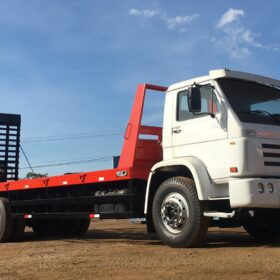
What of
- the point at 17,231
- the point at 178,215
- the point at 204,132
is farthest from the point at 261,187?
the point at 17,231

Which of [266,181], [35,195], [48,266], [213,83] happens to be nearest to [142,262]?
[48,266]

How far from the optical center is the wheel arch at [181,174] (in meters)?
7.05

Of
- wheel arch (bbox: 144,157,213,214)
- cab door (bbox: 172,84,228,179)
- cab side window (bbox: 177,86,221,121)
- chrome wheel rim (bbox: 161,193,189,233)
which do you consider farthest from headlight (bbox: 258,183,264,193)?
cab side window (bbox: 177,86,221,121)

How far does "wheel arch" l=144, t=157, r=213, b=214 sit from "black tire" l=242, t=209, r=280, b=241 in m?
1.83

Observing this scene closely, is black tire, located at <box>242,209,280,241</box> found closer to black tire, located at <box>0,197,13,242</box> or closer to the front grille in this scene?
the front grille

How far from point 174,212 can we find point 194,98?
5.89 ft

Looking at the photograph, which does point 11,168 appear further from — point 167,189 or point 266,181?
point 266,181

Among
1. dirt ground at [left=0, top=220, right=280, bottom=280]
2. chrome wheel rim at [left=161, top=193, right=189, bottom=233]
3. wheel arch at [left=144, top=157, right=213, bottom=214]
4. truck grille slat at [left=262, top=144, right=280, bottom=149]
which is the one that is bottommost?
dirt ground at [left=0, top=220, right=280, bottom=280]

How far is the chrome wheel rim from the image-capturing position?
7254 millimetres

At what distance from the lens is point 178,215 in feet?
24.0

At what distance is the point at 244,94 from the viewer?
744 cm

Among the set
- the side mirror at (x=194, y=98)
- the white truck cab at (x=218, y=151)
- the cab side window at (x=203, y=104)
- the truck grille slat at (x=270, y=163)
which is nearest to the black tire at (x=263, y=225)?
the white truck cab at (x=218, y=151)

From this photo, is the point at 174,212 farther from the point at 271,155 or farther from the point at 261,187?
the point at 271,155

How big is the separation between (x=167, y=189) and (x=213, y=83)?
1.82 metres
